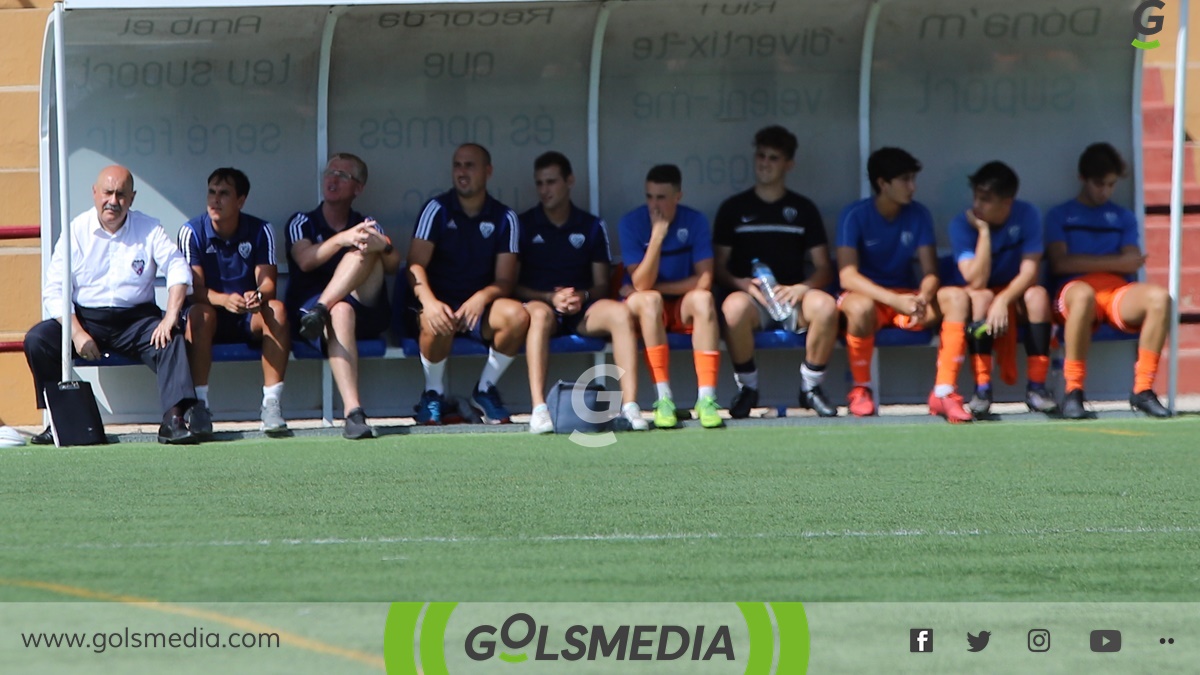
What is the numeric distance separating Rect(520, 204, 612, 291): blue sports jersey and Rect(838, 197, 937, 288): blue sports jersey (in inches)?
51.3

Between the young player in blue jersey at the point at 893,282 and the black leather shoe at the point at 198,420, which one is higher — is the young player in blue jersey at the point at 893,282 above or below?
above

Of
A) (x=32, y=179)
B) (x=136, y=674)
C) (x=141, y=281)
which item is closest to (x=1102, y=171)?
(x=141, y=281)

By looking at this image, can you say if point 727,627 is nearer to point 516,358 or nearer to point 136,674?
point 136,674

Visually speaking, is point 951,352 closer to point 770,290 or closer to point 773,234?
point 770,290

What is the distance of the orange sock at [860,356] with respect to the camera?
7980mm

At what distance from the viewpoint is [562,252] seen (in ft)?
26.7

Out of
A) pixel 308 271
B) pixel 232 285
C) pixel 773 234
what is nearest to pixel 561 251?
pixel 773 234

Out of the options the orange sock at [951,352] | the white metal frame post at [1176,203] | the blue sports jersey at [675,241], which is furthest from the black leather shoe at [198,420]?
A: the white metal frame post at [1176,203]

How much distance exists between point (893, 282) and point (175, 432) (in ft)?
12.5

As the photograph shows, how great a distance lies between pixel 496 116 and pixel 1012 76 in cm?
291

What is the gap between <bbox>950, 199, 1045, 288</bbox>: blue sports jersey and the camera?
26.8 ft

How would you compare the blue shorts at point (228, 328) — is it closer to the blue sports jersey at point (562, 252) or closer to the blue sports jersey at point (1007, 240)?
the blue sports jersey at point (562, 252)

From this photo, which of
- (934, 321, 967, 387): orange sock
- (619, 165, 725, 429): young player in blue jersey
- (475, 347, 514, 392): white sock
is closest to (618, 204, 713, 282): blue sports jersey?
(619, 165, 725, 429): young player in blue jersey

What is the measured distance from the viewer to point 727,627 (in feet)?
9.47
